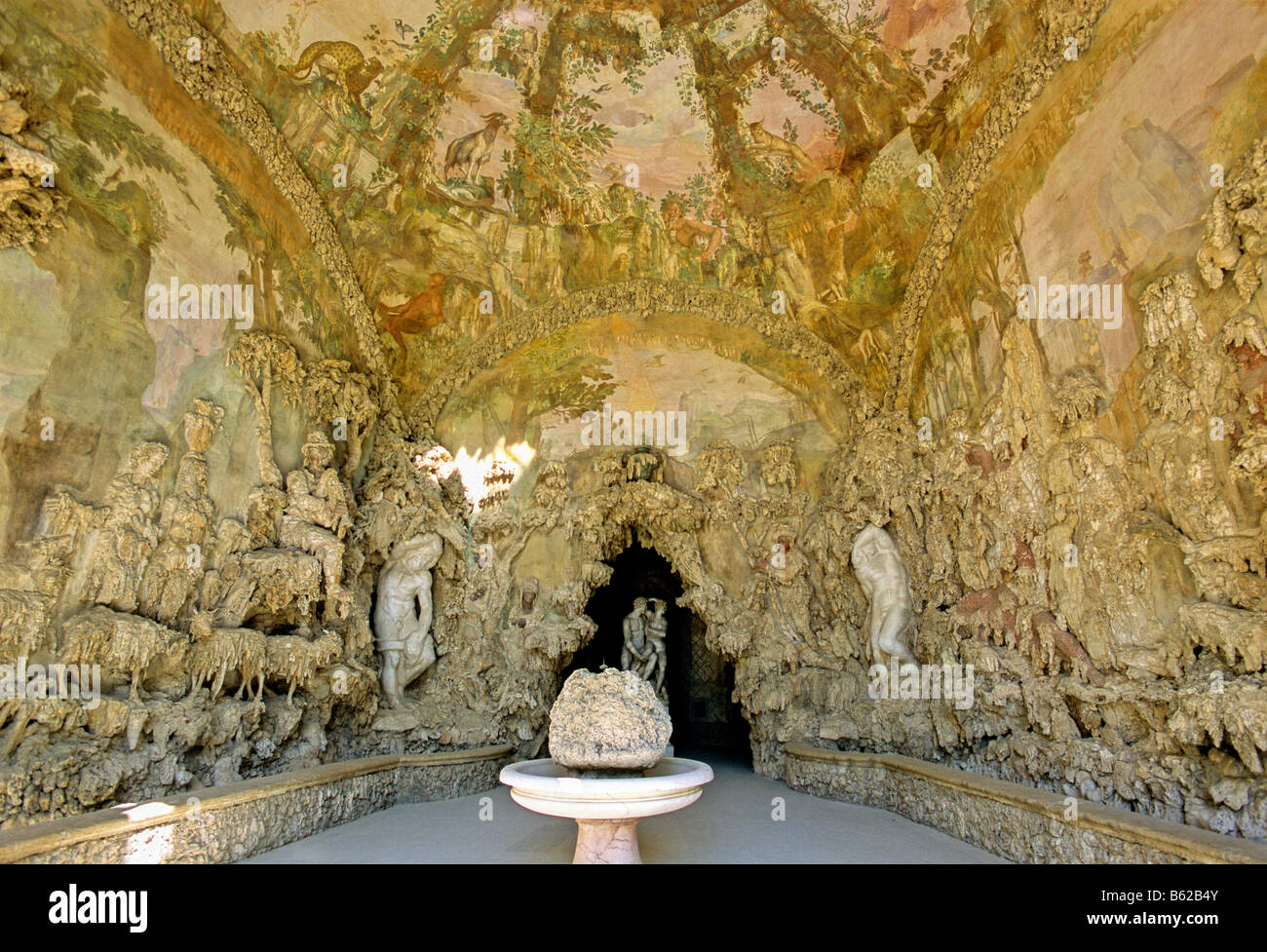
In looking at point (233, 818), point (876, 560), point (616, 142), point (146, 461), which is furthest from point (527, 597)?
point (616, 142)

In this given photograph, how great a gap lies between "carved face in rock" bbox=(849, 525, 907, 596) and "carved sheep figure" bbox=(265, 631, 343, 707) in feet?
25.7

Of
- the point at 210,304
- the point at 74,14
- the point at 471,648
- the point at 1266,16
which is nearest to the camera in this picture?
the point at 1266,16

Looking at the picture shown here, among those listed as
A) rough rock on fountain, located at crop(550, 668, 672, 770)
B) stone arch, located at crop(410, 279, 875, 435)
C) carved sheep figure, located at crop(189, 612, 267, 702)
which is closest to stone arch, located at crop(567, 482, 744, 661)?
stone arch, located at crop(410, 279, 875, 435)

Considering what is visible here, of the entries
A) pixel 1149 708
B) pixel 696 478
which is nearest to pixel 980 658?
pixel 1149 708

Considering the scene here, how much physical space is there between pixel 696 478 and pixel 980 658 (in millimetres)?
5627

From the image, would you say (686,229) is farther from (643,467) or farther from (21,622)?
(21,622)

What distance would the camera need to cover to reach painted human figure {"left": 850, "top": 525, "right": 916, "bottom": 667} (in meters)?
10.9

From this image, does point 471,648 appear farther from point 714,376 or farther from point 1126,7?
point 1126,7

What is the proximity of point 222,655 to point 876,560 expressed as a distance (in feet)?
29.7

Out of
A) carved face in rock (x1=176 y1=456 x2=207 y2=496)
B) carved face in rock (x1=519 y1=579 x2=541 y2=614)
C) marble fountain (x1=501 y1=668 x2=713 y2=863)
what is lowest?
marble fountain (x1=501 y1=668 x2=713 y2=863)

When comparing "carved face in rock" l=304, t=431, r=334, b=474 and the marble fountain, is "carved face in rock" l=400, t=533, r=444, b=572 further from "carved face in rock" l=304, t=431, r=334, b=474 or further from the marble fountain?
the marble fountain

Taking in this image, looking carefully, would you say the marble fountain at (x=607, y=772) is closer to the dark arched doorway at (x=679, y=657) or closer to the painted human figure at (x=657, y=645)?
the painted human figure at (x=657, y=645)

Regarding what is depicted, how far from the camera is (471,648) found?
11977 millimetres

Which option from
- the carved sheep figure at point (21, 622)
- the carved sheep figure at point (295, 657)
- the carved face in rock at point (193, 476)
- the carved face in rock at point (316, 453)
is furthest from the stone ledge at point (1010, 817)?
the carved sheep figure at point (21, 622)
